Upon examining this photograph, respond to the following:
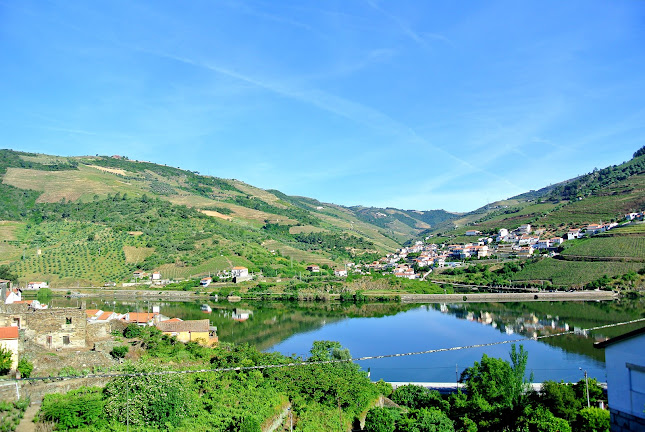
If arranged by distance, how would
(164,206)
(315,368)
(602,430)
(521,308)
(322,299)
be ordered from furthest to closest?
→ (164,206), (322,299), (521,308), (315,368), (602,430)

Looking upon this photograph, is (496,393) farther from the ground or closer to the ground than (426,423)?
closer to the ground

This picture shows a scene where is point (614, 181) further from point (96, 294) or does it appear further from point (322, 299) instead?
point (96, 294)

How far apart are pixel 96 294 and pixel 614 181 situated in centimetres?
9462

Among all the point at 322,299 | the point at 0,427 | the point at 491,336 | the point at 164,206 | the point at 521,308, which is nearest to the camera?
the point at 0,427

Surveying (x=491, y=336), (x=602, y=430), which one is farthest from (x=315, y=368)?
(x=491, y=336)

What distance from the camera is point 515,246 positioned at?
241 feet

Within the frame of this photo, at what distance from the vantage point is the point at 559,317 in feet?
118

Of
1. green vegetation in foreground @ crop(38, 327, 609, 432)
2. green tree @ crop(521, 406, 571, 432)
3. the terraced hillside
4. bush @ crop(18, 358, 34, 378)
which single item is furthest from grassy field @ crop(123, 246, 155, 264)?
green tree @ crop(521, 406, 571, 432)

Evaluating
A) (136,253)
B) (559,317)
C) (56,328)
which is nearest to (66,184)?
(136,253)

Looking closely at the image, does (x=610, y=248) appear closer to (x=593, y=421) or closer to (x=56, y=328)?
(x=593, y=421)

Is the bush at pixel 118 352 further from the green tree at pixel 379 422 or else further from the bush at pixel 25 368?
the green tree at pixel 379 422

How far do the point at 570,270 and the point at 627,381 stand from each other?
52469 millimetres

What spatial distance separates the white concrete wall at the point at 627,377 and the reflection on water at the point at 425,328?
14.8m

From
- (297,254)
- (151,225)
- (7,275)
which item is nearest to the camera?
(7,275)
